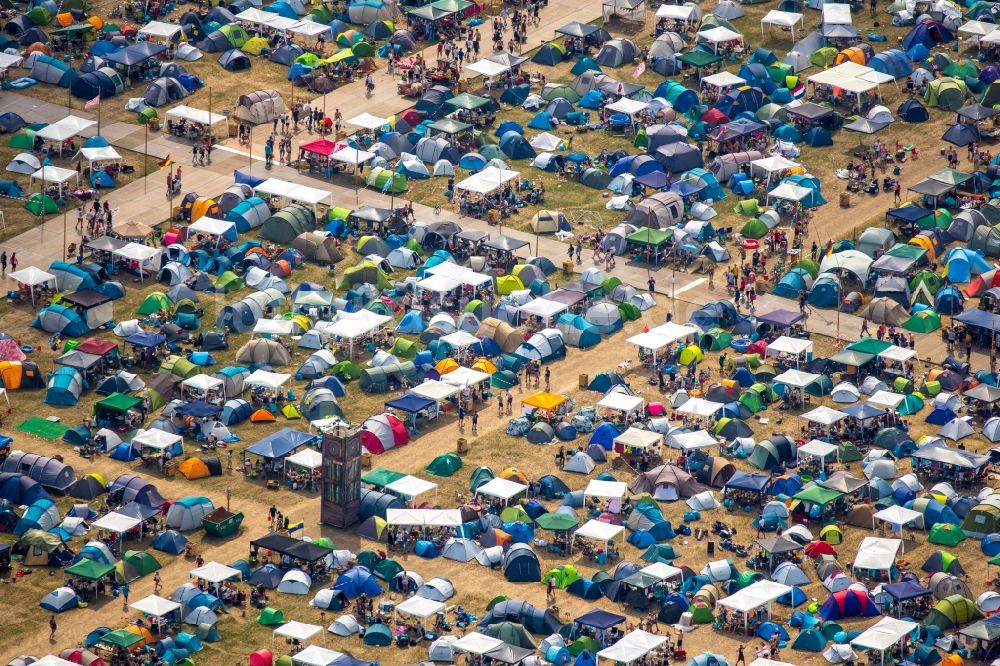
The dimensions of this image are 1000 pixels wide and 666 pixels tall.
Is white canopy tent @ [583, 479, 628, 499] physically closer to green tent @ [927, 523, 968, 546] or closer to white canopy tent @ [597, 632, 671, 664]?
white canopy tent @ [597, 632, 671, 664]

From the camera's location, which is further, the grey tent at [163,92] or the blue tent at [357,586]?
the grey tent at [163,92]

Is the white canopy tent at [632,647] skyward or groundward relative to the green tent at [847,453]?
groundward

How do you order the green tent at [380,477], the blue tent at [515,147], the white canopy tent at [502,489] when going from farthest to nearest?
1. the blue tent at [515,147]
2. the green tent at [380,477]
3. the white canopy tent at [502,489]

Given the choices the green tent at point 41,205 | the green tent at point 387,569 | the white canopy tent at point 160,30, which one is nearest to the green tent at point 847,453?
the green tent at point 387,569

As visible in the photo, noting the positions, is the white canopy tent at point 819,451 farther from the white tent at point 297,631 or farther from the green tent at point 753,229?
the white tent at point 297,631

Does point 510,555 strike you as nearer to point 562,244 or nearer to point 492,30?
point 562,244

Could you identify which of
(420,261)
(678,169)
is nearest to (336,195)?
(420,261)

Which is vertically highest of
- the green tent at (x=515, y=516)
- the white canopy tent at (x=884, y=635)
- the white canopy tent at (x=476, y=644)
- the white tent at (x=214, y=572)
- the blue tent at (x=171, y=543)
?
the white canopy tent at (x=884, y=635)
